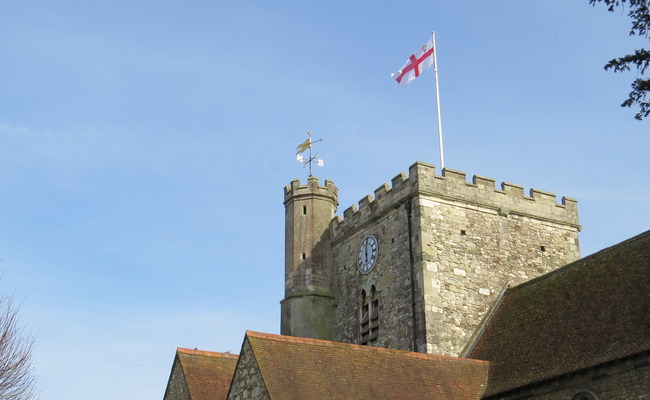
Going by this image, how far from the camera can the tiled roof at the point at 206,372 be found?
2589 cm

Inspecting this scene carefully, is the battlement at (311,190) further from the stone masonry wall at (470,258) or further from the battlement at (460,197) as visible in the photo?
the stone masonry wall at (470,258)

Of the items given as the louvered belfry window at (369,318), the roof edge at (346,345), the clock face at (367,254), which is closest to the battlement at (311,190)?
the clock face at (367,254)

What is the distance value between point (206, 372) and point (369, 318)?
611cm

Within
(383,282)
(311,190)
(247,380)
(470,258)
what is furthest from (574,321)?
(311,190)

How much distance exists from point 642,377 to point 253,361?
352 inches

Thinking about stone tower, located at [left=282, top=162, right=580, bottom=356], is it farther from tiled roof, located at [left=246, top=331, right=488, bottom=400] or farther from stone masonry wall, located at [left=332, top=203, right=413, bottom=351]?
tiled roof, located at [left=246, top=331, right=488, bottom=400]

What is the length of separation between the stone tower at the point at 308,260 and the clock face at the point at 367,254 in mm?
2037

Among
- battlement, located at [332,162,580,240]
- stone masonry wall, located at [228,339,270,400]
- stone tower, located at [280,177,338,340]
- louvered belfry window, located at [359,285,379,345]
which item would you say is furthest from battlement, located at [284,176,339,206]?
stone masonry wall, located at [228,339,270,400]

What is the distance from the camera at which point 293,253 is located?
109ft

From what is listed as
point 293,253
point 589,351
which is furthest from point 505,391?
point 293,253

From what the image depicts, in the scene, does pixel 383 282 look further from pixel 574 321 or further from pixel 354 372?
pixel 354 372

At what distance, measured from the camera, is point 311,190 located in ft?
112

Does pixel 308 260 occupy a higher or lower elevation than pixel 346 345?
higher

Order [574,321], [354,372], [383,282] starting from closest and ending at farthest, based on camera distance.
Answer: [354,372] → [574,321] → [383,282]
